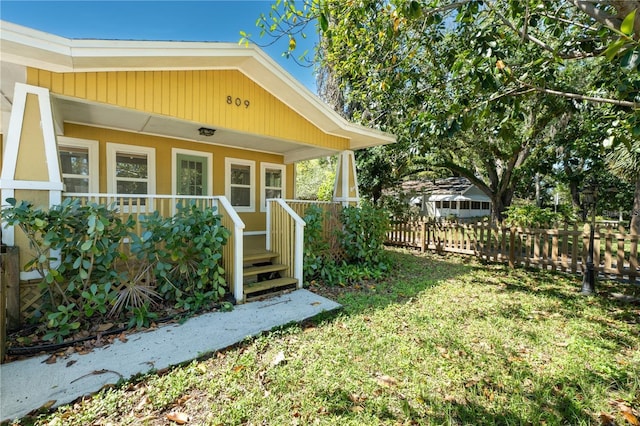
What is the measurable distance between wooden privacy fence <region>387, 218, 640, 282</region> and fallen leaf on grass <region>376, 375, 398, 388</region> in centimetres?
542

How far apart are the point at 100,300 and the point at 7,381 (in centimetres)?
101

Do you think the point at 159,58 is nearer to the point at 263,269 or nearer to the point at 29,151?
the point at 29,151

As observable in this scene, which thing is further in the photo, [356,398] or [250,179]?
[250,179]

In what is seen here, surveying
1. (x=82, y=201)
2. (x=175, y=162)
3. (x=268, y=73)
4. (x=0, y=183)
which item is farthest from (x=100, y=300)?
(x=268, y=73)

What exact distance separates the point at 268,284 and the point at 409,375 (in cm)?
279

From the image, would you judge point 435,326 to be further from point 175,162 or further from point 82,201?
point 175,162

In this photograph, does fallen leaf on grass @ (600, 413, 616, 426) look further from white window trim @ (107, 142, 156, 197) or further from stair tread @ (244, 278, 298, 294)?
white window trim @ (107, 142, 156, 197)

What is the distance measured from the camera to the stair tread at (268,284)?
181 inches

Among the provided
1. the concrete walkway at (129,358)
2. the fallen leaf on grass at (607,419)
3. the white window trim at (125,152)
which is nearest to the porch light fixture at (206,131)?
the white window trim at (125,152)

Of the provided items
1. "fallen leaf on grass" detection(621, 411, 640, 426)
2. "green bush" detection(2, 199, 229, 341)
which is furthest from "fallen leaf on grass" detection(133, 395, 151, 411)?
"fallen leaf on grass" detection(621, 411, 640, 426)

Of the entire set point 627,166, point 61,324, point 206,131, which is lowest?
point 61,324

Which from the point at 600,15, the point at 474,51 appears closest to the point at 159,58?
the point at 474,51

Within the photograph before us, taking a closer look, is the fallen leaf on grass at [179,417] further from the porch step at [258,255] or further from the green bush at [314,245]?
the green bush at [314,245]

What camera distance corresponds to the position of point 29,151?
11.7 feet
